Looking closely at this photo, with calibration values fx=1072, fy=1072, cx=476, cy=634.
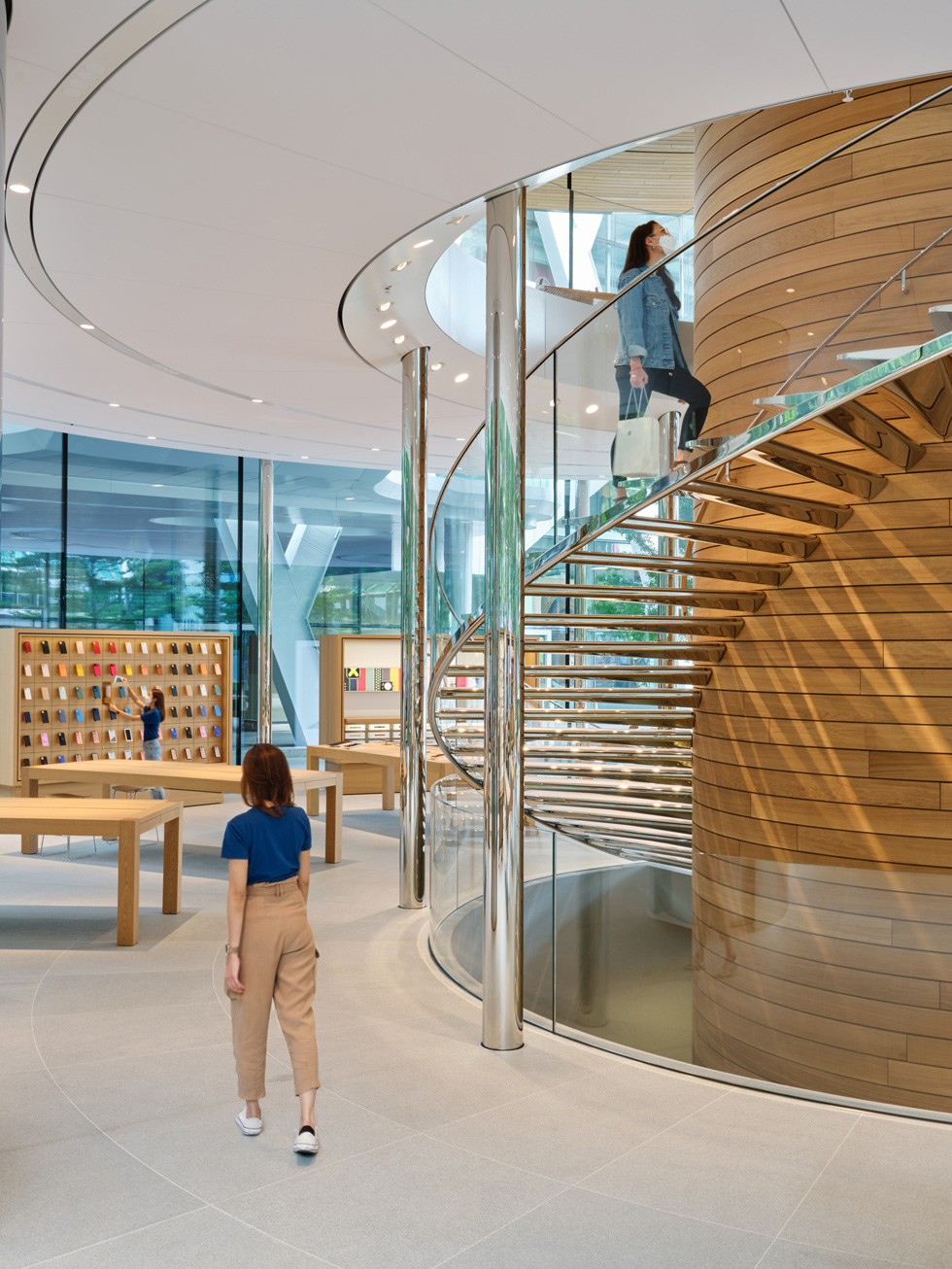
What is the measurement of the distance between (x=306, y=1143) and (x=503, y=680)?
202cm

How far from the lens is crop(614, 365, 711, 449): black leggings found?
5090 millimetres

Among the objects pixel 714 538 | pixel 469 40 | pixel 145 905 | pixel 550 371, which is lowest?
pixel 145 905

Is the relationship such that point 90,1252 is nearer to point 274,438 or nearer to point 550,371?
point 550,371

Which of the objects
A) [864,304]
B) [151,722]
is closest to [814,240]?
[864,304]

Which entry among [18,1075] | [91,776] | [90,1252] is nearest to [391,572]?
[91,776]

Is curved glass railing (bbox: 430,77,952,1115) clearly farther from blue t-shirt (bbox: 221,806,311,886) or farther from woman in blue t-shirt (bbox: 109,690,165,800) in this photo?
woman in blue t-shirt (bbox: 109,690,165,800)

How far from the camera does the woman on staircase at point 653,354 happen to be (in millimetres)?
5133

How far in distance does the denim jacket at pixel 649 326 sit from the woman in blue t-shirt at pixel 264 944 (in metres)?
2.73

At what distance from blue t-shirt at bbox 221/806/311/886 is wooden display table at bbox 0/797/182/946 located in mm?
3025

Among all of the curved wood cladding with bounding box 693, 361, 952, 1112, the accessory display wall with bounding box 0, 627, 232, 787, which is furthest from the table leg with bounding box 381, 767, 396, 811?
the curved wood cladding with bounding box 693, 361, 952, 1112

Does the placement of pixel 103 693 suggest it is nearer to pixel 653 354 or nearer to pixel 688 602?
pixel 688 602

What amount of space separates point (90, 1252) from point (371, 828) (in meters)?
7.89

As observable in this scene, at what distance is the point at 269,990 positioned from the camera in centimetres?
370

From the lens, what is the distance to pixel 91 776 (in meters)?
8.92
